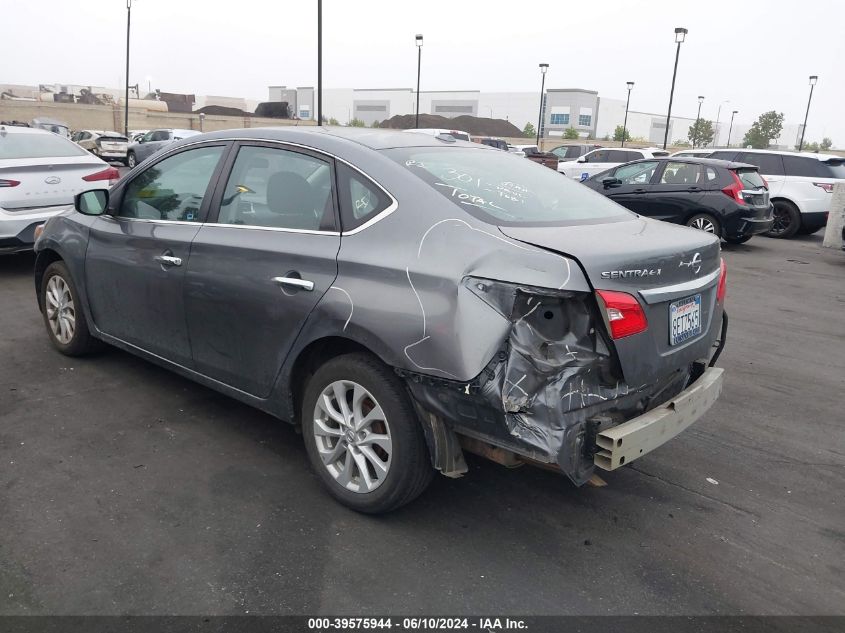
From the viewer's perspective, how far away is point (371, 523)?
10.4ft

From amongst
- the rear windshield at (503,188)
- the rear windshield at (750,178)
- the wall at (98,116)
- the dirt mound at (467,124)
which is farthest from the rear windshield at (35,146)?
the dirt mound at (467,124)

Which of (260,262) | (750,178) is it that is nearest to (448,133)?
(260,262)

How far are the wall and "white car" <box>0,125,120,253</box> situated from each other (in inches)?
1960

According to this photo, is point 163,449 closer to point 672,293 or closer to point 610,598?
point 610,598

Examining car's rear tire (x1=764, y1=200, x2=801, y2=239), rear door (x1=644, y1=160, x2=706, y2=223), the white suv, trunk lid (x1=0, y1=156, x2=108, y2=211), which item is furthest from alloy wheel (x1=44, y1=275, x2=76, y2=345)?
car's rear tire (x1=764, y1=200, x2=801, y2=239)

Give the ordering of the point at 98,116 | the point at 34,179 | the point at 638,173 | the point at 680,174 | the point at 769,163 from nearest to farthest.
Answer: the point at 34,179 < the point at 680,174 < the point at 638,173 < the point at 769,163 < the point at 98,116

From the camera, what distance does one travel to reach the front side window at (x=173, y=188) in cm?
396

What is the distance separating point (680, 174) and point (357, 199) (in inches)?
414

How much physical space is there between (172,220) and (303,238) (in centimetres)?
117

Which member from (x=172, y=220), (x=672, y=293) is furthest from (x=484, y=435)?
(x=172, y=220)

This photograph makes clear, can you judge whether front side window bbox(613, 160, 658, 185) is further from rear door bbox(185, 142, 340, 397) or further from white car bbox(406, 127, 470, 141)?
rear door bbox(185, 142, 340, 397)

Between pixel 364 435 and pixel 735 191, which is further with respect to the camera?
pixel 735 191

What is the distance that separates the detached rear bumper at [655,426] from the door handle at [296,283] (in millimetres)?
1438

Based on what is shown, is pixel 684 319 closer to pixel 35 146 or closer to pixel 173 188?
pixel 173 188
